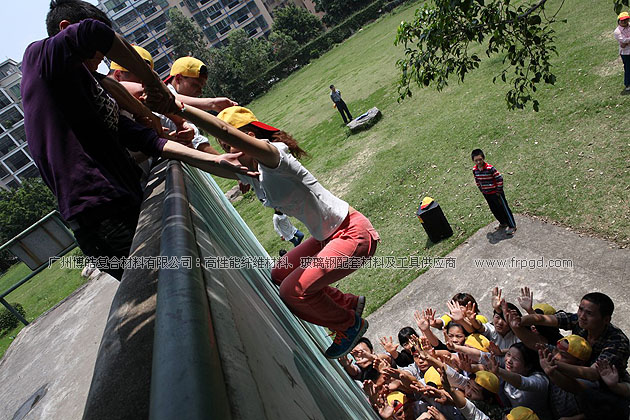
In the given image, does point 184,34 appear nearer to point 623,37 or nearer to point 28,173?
point 28,173

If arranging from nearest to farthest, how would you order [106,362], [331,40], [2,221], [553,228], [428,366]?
1. [106,362]
2. [428,366]
3. [553,228]
4. [2,221]
5. [331,40]

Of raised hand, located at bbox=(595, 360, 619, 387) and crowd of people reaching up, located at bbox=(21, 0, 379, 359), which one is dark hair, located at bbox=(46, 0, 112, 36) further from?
raised hand, located at bbox=(595, 360, 619, 387)

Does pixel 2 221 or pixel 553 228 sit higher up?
pixel 2 221

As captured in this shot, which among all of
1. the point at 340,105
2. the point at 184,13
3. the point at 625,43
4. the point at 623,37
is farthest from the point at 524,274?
the point at 184,13

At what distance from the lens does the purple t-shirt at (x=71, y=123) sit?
88.6 inches

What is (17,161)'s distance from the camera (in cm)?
6506

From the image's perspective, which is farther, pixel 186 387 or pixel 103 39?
pixel 103 39

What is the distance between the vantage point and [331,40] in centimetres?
4809

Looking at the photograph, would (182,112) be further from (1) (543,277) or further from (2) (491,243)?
(2) (491,243)

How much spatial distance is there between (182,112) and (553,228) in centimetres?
561

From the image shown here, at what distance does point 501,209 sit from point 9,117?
80.3 metres

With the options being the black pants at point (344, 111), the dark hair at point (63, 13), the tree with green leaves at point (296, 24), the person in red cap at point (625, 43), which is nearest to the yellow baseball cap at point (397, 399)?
the dark hair at point (63, 13)

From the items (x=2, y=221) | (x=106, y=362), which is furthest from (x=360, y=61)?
(x=2, y=221)

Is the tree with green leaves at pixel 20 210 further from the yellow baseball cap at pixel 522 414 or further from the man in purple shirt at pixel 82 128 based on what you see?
the yellow baseball cap at pixel 522 414
